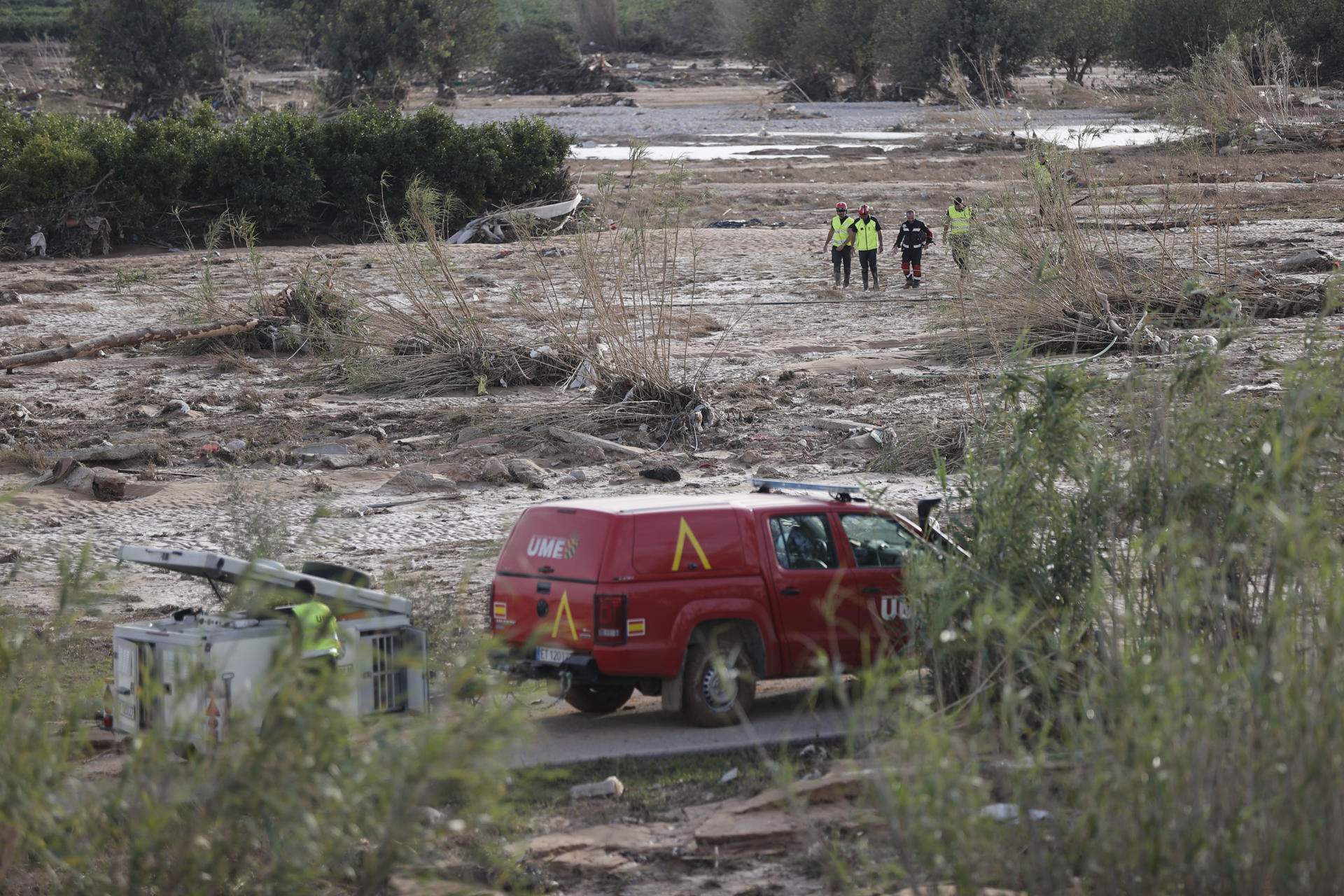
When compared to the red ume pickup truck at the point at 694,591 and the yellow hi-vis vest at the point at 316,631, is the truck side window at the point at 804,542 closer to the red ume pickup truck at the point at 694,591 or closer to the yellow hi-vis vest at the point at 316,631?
the red ume pickup truck at the point at 694,591

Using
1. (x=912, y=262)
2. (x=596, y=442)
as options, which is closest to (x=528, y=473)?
(x=596, y=442)

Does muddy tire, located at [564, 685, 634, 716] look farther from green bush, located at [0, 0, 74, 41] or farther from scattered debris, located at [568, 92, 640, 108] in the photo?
green bush, located at [0, 0, 74, 41]

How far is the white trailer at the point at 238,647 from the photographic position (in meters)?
6.91

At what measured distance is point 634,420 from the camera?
16594mm

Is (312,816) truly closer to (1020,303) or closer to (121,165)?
(1020,303)

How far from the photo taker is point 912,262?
81.3 ft

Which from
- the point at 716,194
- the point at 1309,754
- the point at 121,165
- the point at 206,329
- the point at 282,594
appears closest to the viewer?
the point at 1309,754

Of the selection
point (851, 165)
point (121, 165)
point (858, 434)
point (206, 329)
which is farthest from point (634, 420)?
point (851, 165)

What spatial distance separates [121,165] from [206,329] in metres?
13.3

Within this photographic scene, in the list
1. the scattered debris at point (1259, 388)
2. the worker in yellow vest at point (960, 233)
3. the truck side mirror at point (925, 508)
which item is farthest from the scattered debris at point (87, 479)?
the scattered debris at point (1259, 388)

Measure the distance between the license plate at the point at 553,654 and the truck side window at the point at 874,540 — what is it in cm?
187

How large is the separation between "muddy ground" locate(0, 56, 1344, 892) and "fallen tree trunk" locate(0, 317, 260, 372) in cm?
38

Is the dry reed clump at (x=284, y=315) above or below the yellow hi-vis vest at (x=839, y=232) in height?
below

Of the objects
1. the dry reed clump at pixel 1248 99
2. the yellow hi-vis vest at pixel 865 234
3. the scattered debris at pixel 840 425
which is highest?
the dry reed clump at pixel 1248 99
